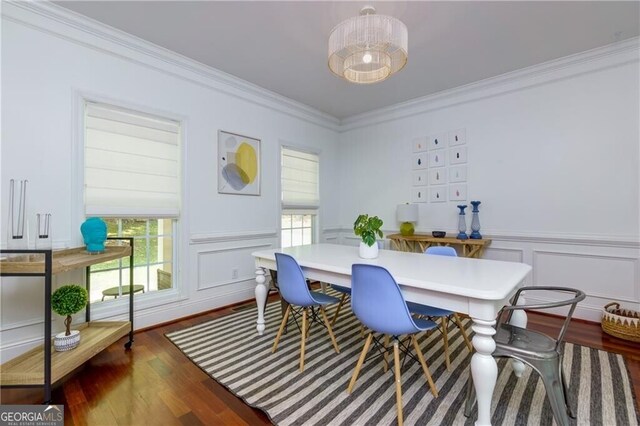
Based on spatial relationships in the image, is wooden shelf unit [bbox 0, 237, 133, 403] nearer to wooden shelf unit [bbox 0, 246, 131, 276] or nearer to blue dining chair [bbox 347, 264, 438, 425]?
wooden shelf unit [bbox 0, 246, 131, 276]

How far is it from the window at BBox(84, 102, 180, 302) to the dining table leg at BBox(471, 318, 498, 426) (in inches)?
115

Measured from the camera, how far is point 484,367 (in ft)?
4.50

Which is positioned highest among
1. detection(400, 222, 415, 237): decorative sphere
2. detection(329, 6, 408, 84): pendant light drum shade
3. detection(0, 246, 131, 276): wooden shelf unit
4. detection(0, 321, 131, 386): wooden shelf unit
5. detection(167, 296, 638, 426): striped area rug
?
detection(329, 6, 408, 84): pendant light drum shade

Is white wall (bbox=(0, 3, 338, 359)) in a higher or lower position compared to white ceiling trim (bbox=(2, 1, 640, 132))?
lower

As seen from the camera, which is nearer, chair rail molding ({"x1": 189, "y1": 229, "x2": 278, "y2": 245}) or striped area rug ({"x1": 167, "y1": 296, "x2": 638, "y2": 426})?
striped area rug ({"x1": 167, "y1": 296, "x2": 638, "y2": 426})

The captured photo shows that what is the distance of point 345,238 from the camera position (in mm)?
5121

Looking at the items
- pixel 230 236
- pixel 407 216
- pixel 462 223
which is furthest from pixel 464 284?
pixel 230 236

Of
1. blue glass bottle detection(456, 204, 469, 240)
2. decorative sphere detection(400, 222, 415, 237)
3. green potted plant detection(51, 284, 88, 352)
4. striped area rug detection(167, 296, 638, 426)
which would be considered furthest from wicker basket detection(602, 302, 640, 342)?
green potted plant detection(51, 284, 88, 352)

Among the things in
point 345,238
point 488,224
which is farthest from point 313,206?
point 488,224

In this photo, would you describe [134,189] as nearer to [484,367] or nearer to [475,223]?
[484,367]

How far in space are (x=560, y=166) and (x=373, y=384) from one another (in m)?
3.07

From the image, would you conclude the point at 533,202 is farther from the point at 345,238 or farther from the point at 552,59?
the point at 345,238

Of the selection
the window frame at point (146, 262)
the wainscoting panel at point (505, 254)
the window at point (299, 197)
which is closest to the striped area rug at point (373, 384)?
the window frame at point (146, 262)

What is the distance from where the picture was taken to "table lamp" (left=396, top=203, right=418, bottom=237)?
4.02 metres
